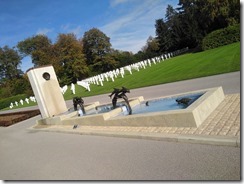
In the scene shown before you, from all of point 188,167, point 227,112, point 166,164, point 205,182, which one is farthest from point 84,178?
point 227,112

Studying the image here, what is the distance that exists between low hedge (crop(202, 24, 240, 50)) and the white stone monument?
28970 mm

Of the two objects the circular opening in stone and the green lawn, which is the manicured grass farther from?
the circular opening in stone

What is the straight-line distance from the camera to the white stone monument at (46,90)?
14883 mm

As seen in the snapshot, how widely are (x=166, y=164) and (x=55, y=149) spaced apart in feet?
15.0

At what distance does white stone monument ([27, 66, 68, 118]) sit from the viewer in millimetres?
14883

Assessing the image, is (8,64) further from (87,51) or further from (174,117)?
(174,117)

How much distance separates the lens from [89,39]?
63.6 meters

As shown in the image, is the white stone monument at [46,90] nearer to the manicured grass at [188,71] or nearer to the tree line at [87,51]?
the manicured grass at [188,71]

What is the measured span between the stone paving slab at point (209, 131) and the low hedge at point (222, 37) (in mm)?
30120

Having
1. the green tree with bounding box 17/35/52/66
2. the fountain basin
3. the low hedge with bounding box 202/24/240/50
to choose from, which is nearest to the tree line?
the green tree with bounding box 17/35/52/66

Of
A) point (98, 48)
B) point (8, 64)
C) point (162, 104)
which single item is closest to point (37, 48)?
point (8, 64)

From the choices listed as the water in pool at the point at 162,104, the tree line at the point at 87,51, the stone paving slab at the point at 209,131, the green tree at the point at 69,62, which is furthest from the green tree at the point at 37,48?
the stone paving slab at the point at 209,131

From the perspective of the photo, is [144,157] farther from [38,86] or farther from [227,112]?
[38,86]

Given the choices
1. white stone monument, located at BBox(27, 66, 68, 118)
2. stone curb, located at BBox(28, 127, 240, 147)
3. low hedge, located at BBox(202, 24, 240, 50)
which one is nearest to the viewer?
stone curb, located at BBox(28, 127, 240, 147)
